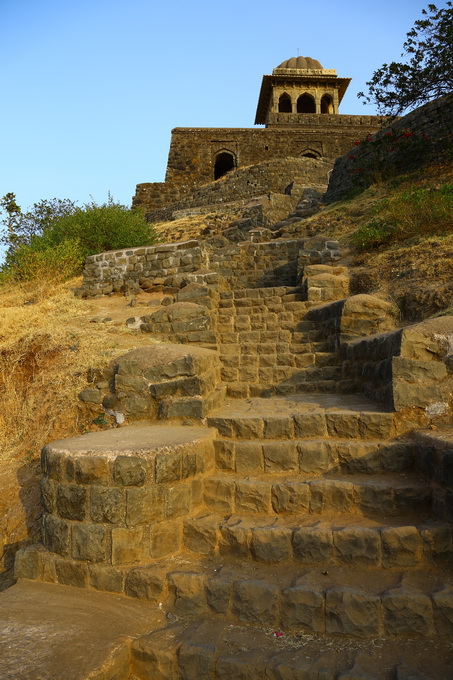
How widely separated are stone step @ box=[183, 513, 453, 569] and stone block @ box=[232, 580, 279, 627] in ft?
0.98

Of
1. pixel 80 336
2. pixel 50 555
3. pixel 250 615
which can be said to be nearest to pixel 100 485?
pixel 50 555

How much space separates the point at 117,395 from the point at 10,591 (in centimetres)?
206

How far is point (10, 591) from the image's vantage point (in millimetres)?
3189

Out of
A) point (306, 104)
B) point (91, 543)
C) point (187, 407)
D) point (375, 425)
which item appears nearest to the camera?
point (91, 543)

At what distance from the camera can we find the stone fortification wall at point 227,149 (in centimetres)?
2412

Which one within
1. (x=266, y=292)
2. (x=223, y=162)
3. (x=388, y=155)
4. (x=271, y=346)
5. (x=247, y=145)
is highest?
(x=223, y=162)

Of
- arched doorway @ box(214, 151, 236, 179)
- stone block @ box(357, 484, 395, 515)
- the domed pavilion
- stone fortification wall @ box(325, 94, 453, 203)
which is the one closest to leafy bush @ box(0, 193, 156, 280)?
stone fortification wall @ box(325, 94, 453, 203)

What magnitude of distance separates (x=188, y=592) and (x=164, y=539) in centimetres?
39

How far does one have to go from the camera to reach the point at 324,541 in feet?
10.0

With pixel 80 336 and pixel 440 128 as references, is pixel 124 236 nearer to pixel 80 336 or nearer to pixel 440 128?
pixel 80 336

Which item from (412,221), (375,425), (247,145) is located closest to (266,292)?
(412,221)

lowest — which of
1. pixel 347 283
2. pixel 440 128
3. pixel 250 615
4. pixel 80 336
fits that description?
pixel 250 615

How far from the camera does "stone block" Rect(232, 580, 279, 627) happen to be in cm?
280

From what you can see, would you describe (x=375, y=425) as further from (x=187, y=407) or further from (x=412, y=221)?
(x=412, y=221)
